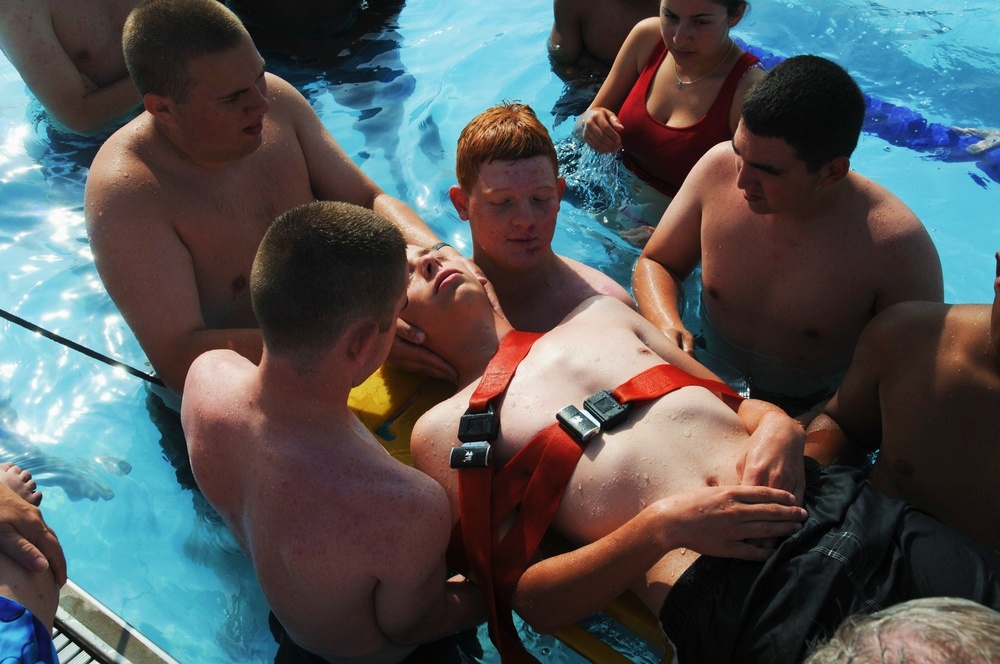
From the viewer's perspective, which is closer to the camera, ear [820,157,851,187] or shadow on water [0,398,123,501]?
ear [820,157,851,187]

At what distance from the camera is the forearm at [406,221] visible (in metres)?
3.64

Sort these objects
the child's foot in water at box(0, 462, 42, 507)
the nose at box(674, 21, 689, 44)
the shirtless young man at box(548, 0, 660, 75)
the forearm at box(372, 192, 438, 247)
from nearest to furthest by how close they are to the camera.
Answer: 1. the child's foot in water at box(0, 462, 42, 507)
2. the forearm at box(372, 192, 438, 247)
3. the nose at box(674, 21, 689, 44)
4. the shirtless young man at box(548, 0, 660, 75)

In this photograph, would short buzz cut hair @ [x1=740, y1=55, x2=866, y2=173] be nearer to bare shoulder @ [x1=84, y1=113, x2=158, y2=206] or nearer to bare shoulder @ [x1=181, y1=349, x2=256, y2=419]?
bare shoulder @ [x1=181, y1=349, x2=256, y2=419]

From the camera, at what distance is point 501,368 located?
107 inches

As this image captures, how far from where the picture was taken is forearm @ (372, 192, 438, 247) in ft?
12.0

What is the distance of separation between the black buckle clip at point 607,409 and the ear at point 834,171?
3.98ft

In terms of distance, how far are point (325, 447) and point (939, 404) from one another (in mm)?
1792

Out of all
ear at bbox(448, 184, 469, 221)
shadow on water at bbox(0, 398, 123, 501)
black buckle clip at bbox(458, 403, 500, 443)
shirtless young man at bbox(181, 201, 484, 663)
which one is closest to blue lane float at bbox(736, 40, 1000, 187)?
ear at bbox(448, 184, 469, 221)

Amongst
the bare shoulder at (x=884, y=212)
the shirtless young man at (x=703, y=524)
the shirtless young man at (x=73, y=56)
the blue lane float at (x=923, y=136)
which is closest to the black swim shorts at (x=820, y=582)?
the shirtless young man at (x=703, y=524)

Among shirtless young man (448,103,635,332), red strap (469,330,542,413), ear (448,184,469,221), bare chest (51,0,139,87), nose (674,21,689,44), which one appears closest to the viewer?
red strap (469,330,542,413)

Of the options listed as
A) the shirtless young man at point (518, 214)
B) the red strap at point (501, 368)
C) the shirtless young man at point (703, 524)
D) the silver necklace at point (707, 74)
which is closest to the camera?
the shirtless young man at point (703, 524)

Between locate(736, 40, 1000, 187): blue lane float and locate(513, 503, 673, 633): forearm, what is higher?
locate(513, 503, 673, 633): forearm

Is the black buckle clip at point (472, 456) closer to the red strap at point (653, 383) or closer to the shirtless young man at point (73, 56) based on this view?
the red strap at point (653, 383)

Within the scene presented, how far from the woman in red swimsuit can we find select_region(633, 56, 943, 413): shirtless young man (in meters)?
0.71
